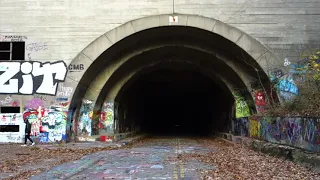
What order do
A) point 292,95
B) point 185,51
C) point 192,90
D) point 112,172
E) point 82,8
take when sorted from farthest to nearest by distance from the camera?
point 192,90 < point 185,51 < point 82,8 < point 292,95 < point 112,172

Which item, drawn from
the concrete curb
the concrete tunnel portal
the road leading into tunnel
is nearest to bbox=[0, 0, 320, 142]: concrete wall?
the concrete tunnel portal

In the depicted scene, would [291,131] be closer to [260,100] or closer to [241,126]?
[260,100]

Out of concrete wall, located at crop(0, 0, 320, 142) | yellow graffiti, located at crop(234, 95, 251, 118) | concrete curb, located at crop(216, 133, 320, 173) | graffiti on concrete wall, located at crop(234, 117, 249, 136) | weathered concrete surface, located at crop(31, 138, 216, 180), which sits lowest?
weathered concrete surface, located at crop(31, 138, 216, 180)

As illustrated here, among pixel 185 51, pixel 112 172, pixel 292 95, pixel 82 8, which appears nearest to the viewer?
pixel 112 172

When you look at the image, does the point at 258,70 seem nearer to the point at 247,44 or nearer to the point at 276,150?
the point at 247,44

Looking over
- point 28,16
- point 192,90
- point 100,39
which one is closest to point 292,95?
point 100,39

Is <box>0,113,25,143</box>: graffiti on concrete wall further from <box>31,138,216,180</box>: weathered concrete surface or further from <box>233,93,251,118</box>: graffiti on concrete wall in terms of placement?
<box>233,93,251,118</box>: graffiti on concrete wall

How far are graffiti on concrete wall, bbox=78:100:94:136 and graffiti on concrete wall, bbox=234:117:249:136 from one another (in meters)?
9.19

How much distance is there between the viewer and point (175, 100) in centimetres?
5212

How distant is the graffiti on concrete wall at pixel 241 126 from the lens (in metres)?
22.7

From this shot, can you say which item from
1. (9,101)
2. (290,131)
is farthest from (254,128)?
(9,101)

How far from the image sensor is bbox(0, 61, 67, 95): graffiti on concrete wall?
21.1 m

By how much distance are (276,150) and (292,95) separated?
7003mm

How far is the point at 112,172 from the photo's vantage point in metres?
10.9
